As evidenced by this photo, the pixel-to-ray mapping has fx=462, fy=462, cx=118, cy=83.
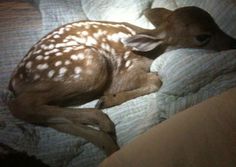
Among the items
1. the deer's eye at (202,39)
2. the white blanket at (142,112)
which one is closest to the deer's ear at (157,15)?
the deer's eye at (202,39)

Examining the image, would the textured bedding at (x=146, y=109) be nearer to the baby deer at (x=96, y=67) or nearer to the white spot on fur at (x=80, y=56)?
the baby deer at (x=96, y=67)

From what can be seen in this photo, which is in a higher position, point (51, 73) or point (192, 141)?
point (192, 141)

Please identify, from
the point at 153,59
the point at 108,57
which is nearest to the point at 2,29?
the point at 108,57

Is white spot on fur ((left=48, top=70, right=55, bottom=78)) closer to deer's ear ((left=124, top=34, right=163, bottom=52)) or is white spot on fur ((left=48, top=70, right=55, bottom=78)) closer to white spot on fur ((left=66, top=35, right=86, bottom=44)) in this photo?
white spot on fur ((left=66, top=35, right=86, bottom=44))

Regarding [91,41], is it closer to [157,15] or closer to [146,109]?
[157,15]

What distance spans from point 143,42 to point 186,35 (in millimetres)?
225

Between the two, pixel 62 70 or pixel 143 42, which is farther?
pixel 143 42

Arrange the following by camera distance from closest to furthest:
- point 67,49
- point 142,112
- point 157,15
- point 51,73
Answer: point 142,112 < point 51,73 < point 67,49 < point 157,15

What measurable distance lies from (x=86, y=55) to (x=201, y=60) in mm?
529

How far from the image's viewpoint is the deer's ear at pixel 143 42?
2.23m

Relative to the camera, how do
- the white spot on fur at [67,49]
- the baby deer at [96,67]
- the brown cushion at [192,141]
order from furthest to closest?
1. the white spot on fur at [67,49]
2. the baby deer at [96,67]
3. the brown cushion at [192,141]

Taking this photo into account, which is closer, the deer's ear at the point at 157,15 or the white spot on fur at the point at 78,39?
the white spot on fur at the point at 78,39

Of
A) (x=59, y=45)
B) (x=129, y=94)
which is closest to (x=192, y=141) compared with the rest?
(x=129, y=94)

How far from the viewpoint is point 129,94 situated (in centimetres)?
208
